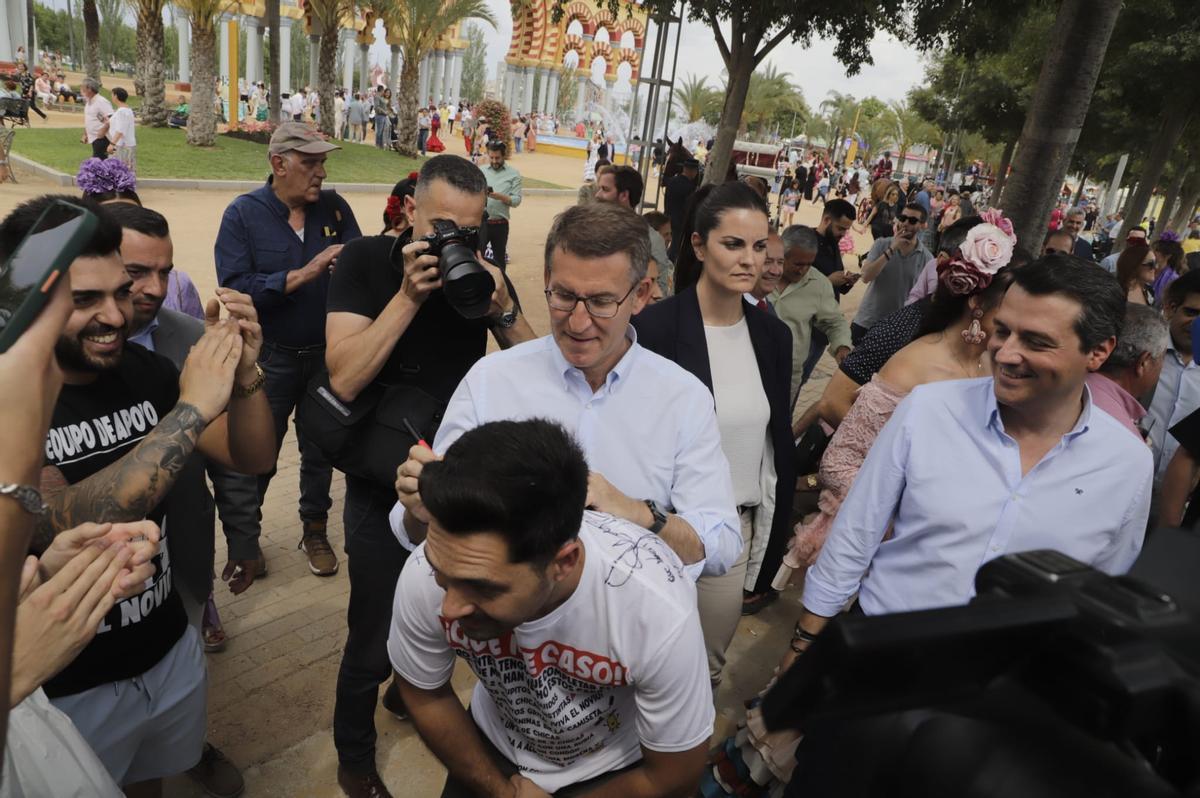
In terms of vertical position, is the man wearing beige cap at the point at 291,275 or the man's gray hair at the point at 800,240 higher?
the man's gray hair at the point at 800,240

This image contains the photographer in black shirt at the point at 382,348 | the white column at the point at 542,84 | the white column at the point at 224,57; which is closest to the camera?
the photographer in black shirt at the point at 382,348

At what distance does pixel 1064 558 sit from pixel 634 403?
1582 millimetres

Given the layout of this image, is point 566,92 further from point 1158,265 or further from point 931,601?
point 931,601

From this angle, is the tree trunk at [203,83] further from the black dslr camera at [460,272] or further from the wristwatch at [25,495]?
the wristwatch at [25,495]

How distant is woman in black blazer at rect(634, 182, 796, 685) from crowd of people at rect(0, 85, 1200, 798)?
0.01 meters

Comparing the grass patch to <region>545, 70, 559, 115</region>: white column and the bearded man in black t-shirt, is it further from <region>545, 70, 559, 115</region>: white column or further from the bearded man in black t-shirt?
<region>545, 70, 559, 115</region>: white column

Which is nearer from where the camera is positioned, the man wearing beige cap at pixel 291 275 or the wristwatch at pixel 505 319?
the wristwatch at pixel 505 319

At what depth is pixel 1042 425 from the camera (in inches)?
91.4

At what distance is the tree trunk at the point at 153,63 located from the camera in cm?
2095

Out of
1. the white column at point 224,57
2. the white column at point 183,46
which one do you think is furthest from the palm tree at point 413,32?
the white column at point 183,46

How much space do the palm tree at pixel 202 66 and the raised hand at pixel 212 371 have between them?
2012cm

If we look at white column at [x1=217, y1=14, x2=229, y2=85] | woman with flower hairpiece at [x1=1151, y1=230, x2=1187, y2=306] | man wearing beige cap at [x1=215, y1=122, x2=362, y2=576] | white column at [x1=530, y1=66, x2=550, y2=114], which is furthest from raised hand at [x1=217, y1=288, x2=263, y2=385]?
white column at [x1=530, y1=66, x2=550, y2=114]

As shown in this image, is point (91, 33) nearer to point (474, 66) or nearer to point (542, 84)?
point (542, 84)

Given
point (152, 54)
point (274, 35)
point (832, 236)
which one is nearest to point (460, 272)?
point (832, 236)
